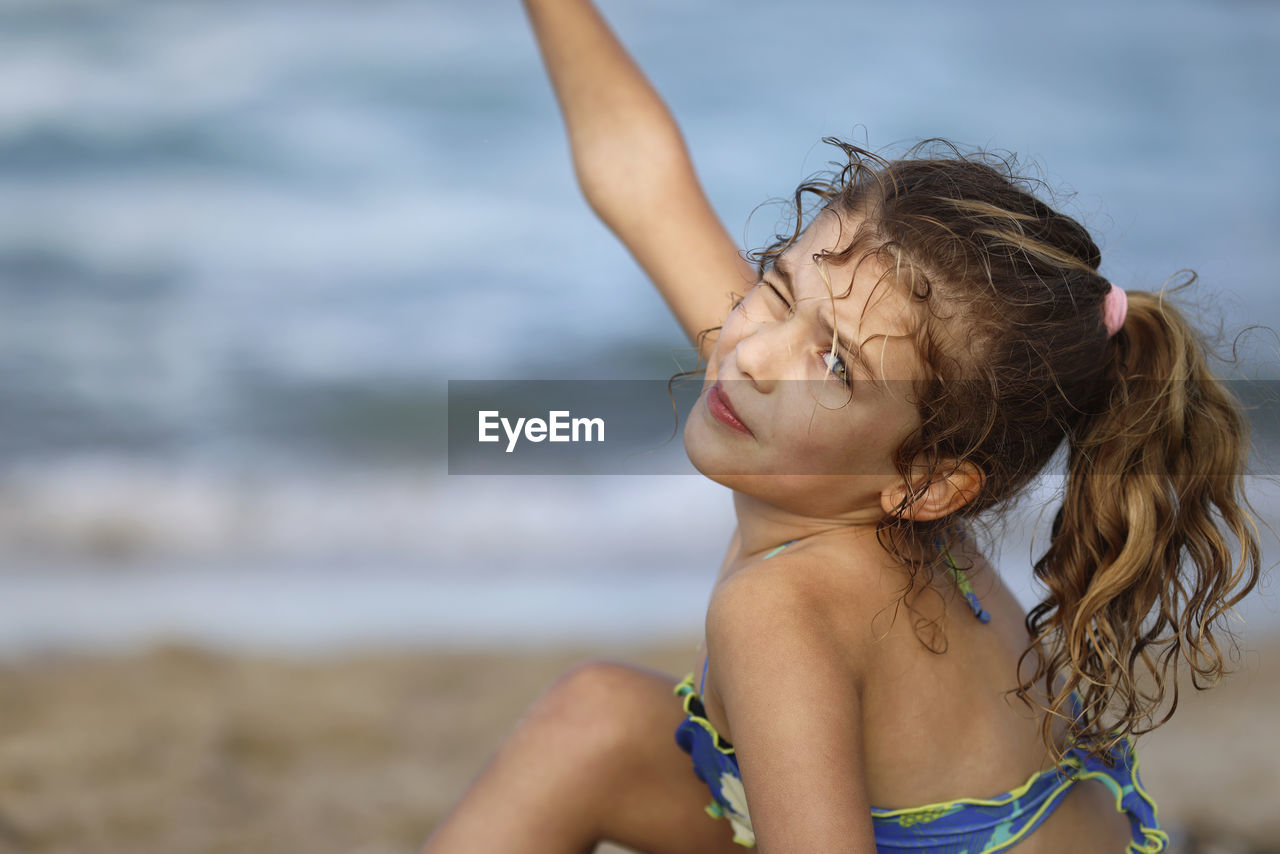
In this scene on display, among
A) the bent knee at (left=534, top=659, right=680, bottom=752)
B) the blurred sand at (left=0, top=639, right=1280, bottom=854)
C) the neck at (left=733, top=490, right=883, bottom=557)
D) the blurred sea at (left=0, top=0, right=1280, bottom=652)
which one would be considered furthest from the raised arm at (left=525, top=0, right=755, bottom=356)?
the blurred sea at (left=0, top=0, right=1280, bottom=652)

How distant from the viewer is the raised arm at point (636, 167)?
1480mm

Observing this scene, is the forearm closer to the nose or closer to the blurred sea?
the nose

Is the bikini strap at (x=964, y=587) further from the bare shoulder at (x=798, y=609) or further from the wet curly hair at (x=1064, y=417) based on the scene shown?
the bare shoulder at (x=798, y=609)

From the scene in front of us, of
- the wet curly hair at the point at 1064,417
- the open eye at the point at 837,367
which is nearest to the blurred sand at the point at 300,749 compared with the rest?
the wet curly hair at the point at 1064,417

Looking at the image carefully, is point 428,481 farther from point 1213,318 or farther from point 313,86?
point 313,86

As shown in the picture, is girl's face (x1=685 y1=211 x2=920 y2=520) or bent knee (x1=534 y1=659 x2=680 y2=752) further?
bent knee (x1=534 y1=659 x2=680 y2=752)

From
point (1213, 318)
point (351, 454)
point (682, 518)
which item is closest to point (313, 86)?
point (351, 454)

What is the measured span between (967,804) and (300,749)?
165 centimetres

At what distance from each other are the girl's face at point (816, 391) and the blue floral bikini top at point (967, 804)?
0.08m

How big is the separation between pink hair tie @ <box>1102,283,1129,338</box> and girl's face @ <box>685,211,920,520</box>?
0.23 m

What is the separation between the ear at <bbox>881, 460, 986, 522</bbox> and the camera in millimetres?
1142

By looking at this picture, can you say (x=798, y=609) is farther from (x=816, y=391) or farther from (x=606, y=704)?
(x=606, y=704)

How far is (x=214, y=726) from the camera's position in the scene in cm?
248

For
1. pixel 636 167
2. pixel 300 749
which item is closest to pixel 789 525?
pixel 636 167
